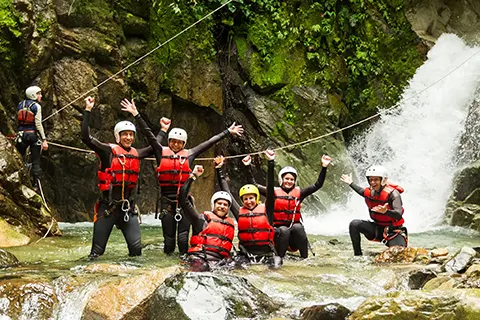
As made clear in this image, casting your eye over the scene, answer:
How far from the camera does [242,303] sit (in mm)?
5297

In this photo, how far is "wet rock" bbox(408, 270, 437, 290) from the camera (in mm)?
6492

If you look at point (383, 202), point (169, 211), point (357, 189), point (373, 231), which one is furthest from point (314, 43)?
point (169, 211)

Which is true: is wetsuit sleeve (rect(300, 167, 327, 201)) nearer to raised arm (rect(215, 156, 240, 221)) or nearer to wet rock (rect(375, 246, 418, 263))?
raised arm (rect(215, 156, 240, 221))

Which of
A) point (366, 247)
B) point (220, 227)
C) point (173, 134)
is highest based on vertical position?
point (173, 134)

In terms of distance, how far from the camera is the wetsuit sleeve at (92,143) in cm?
727

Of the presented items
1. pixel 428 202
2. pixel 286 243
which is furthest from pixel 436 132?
pixel 286 243

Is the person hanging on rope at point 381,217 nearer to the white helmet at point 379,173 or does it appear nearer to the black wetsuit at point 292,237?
the white helmet at point 379,173

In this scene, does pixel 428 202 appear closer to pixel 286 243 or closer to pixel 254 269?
pixel 286 243

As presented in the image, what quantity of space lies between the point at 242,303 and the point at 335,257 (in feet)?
13.1

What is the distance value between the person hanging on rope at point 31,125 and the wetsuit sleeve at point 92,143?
3433 mm

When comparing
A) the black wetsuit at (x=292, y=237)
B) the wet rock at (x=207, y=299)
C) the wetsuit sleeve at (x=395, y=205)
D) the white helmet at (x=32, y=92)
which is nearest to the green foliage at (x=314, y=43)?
the white helmet at (x=32, y=92)

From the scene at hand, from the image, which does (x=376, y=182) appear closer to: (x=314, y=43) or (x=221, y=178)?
(x=221, y=178)

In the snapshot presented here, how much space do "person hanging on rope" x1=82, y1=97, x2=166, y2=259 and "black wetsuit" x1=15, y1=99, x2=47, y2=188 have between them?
3662mm

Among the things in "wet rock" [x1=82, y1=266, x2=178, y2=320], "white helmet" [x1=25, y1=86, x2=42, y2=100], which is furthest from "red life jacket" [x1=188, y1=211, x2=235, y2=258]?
"white helmet" [x1=25, y1=86, x2=42, y2=100]
